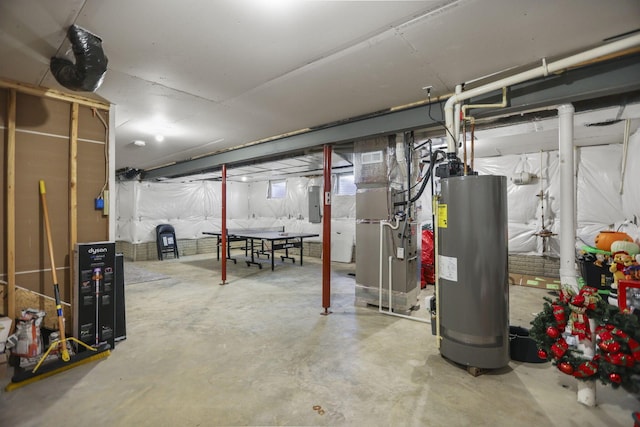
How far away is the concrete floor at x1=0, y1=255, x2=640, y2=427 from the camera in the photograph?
1793 mm

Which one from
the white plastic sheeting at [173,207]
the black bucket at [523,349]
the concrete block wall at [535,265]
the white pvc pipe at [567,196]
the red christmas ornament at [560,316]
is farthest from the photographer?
the white plastic sheeting at [173,207]

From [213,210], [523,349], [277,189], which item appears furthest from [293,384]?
[213,210]

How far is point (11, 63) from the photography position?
2.19 meters

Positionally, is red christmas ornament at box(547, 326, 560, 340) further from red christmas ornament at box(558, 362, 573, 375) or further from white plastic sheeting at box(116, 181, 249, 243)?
white plastic sheeting at box(116, 181, 249, 243)

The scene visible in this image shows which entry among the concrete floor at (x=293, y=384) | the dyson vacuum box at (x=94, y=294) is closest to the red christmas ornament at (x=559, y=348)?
the concrete floor at (x=293, y=384)

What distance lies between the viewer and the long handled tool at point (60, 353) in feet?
6.97

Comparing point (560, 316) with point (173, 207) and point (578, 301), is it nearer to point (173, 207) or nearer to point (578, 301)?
point (578, 301)

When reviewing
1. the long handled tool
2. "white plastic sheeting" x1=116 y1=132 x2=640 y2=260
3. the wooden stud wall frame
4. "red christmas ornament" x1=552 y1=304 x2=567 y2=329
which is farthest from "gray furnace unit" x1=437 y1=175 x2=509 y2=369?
the wooden stud wall frame

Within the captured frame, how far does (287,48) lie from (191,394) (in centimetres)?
243

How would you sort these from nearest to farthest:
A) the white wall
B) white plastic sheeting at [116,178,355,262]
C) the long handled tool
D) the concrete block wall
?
the long handled tool
the white wall
the concrete block wall
white plastic sheeting at [116,178,355,262]

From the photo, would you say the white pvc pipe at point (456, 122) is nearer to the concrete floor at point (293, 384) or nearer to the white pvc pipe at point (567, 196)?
the white pvc pipe at point (567, 196)

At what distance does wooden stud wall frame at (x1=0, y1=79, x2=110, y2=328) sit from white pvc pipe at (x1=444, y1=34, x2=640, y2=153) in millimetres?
3335

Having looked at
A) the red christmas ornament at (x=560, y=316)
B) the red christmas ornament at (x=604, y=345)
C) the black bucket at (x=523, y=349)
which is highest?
the red christmas ornament at (x=560, y=316)

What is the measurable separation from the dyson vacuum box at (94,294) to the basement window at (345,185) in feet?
18.5
